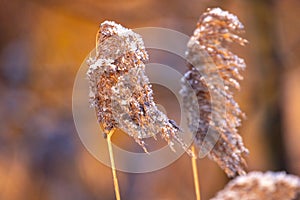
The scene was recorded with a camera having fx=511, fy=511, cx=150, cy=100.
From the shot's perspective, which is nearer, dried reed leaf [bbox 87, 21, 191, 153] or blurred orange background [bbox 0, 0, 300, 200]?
dried reed leaf [bbox 87, 21, 191, 153]

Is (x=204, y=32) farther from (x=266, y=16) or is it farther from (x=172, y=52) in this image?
(x=172, y=52)

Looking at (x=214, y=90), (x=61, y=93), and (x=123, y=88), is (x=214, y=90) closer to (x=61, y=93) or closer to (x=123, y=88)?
(x=123, y=88)

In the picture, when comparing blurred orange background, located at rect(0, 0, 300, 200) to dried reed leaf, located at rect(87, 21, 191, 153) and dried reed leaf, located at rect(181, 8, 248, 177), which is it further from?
dried reed leaf, located at rect(87, 21, 191, 153)

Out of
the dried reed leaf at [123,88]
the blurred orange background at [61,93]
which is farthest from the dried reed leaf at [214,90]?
the blurred orange background at [61,93]

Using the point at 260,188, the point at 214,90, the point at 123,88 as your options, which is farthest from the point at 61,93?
the point at 260,188

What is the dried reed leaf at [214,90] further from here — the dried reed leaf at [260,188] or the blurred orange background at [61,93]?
the blurred orange background at [61,93]

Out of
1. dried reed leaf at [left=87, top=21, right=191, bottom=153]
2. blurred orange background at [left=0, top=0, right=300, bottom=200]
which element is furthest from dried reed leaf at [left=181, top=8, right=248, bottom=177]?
blurred orange background at [left=0, top=0, right=300, bottom=200]

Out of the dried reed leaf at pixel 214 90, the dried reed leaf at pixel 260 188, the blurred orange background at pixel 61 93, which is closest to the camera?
the dried reed leaf at pixel 260 188

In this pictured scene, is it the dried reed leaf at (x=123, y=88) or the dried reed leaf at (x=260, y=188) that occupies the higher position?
the dried reed leaf at (x=123, y=88)
